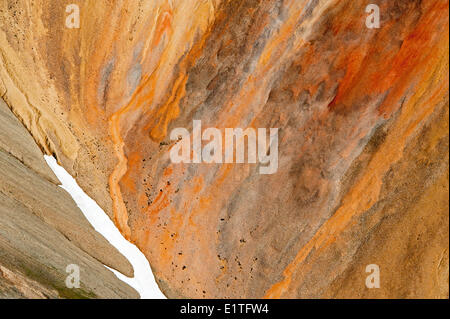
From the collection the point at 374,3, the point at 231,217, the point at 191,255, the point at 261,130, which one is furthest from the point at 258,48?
the point at 191,255

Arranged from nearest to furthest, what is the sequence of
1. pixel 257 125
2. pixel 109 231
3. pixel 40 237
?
pixel 40 237 → pixel 257 125 → pixel 109 231

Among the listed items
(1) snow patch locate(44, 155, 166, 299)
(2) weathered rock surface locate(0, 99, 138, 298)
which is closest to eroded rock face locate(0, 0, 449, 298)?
(1) snow patch locate(44, 155, 166, 299)

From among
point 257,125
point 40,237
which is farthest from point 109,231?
point 257,125

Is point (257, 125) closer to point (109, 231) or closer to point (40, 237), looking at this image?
point (109, 231)

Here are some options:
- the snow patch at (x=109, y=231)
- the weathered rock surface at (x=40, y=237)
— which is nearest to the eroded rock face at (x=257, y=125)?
the snow patch at (x=109, y=231)

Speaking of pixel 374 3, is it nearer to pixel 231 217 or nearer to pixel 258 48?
pixel 258 48

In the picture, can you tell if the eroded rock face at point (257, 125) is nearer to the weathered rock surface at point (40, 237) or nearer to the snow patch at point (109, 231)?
the snow patch at point (109, 231)
